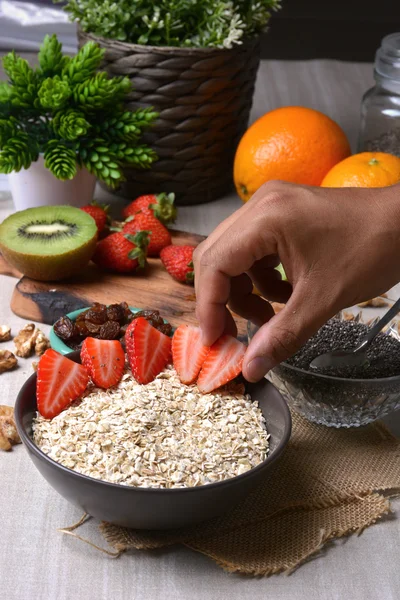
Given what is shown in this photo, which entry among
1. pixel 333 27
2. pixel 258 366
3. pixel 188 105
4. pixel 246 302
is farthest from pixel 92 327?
pixel 333 27

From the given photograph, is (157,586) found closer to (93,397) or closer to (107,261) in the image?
(93,397)

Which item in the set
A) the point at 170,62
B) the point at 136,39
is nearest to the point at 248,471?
the point at 170,62

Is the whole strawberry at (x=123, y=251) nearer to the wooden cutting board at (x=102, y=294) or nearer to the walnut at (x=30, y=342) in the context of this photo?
the wooden cutting board at (x=102, y=294)

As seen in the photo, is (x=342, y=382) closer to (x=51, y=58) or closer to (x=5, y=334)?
(x=5, y=334)

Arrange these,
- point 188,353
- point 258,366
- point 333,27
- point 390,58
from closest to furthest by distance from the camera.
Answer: point 258,366 < point 188,353 < point 390,58 < point 333,27

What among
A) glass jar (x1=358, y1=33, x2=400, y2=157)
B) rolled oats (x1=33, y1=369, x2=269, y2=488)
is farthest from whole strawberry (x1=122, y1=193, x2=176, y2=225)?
rolled oats (x1=33, y1=369, x2=269, y2=488)

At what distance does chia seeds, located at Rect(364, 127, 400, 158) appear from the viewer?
64.1 inches

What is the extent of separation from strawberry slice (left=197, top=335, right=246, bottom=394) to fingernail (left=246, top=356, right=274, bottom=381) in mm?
59

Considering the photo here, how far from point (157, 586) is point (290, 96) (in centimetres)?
152

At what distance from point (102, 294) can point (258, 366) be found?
509 mm

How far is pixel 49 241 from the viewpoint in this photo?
1.31 metres

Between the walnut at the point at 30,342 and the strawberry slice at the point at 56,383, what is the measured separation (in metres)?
0.25

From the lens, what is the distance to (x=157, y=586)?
2.64 feet

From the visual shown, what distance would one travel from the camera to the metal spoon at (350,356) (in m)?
0.98
